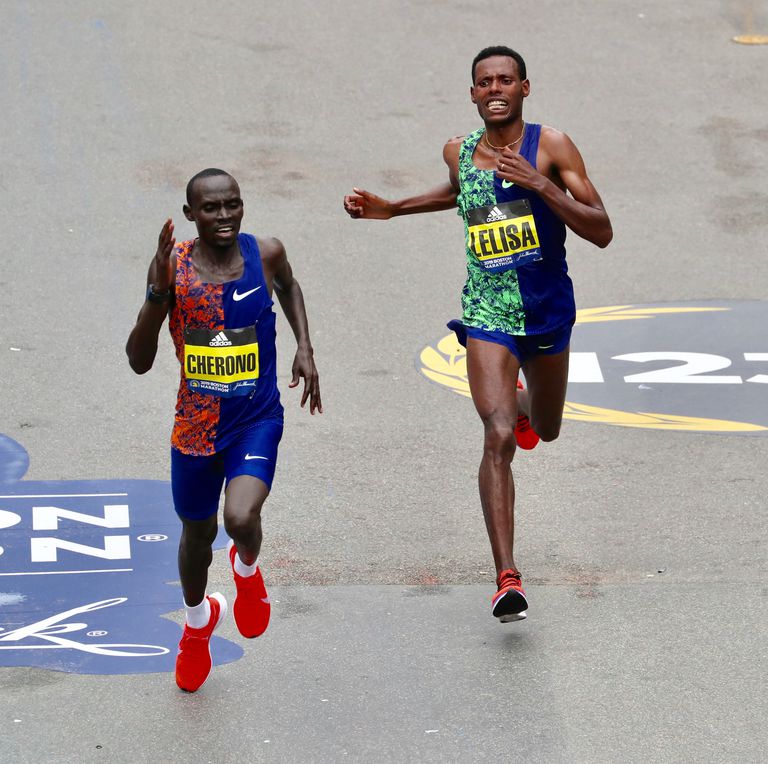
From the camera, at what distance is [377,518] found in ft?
27.1

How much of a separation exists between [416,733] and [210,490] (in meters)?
1.28

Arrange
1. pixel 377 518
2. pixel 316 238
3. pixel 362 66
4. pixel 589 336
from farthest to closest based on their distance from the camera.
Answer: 1. pixel 362 66
2. pixel 316 238
3. pixel 589 336
4. pixel 377 518

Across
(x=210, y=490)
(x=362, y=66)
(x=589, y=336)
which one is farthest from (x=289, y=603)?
(x=362, y=66)

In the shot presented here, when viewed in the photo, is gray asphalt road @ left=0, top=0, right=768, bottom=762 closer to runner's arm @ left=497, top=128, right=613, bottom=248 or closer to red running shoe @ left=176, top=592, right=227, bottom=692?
red running shoe @ left=176, top=592, right=227, bottom=692

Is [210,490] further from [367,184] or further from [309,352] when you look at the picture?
[367,184]

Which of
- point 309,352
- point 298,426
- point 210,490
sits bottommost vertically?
point 298,426

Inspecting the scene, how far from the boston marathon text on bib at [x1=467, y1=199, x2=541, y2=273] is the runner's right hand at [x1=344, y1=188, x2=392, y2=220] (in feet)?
2.01

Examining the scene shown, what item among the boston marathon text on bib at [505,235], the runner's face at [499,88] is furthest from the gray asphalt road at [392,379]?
the runner's face at [499,88]

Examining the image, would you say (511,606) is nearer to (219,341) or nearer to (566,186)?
(219,341)

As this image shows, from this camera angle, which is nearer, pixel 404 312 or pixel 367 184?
pixel 404 312

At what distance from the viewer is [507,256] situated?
7.29 meters

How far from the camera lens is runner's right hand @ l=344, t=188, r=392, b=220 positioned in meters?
7.70

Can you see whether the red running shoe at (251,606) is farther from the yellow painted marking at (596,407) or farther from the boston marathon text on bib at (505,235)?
the yellow painted marking at (596,407)

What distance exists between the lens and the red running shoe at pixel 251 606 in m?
6.42
